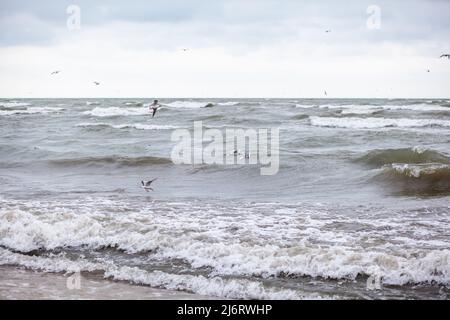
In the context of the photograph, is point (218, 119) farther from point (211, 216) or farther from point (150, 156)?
point (211, 216)

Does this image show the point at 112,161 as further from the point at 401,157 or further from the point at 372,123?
the point at 372,123

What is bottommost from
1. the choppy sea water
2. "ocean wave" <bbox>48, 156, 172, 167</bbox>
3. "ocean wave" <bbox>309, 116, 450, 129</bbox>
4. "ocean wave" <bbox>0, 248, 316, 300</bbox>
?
"ocean wave" <bbox>0, 248, 316, 300</bbox>

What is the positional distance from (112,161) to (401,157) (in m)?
8.59

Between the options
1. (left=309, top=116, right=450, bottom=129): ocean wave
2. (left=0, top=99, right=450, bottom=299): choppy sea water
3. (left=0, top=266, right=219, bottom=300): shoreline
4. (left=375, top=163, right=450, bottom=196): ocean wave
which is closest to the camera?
(left=0, top=266, right=219, bottom=300): shoreline

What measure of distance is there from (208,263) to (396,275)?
7.12 ft

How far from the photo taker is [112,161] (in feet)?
55.7

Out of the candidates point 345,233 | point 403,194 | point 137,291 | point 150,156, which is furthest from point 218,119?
point 137,291

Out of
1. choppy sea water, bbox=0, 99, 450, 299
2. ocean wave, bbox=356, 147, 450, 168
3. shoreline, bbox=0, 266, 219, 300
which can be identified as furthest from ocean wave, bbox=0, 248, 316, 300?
ocean wave, bbox=356, 147, 450, 168

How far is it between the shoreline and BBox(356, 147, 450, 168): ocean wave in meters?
10.5

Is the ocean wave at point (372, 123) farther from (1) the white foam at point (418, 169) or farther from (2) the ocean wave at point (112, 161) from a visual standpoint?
(1) the white foam at point (418, 169)

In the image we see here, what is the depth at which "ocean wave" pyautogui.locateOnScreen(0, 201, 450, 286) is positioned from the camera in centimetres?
633

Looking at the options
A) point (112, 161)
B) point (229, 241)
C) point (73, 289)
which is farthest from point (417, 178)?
point (73, 289)

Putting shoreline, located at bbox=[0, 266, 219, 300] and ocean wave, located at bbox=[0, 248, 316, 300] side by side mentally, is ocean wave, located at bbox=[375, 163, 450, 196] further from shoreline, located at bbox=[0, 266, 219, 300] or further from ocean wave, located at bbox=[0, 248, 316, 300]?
shoreline, located at bbox=[0, 266, 219, 300]

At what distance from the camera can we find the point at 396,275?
611 centimetres
